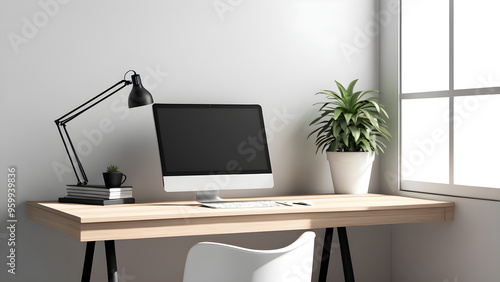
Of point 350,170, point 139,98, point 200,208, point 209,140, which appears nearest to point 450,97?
point 350,170

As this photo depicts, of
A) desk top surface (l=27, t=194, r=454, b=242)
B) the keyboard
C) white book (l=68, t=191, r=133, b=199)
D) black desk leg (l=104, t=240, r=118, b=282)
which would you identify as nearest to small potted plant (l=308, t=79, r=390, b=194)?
desk top surface (l=27, t=194, r=454, b=242)

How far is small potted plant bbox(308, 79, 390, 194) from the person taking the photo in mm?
3572

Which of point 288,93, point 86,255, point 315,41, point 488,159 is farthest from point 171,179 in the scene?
point 488,159

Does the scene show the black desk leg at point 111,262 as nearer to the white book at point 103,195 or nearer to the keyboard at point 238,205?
the white book at point 103,195

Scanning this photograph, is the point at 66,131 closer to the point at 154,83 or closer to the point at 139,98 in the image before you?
the point at 139,98

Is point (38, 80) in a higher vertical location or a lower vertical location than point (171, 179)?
higher

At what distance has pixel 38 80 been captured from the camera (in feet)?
10.5

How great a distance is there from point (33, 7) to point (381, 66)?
2.08 meters

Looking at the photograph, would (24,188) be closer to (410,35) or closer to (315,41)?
(315,41)

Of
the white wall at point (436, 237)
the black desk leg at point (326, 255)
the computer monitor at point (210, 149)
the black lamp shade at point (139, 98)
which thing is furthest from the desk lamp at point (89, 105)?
the white wall at point (436, 237)

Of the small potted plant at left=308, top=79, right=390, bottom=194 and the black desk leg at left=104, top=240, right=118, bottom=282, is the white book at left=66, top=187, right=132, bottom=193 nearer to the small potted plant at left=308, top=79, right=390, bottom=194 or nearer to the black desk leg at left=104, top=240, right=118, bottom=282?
the black desk leg at left=104, top=240, right=118, bottom=282

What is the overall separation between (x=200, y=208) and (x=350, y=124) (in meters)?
1.13

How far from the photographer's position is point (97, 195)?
303 centimetres

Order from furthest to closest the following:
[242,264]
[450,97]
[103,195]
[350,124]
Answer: [350,124] → [450,97] → [103,195] → [242,264]
